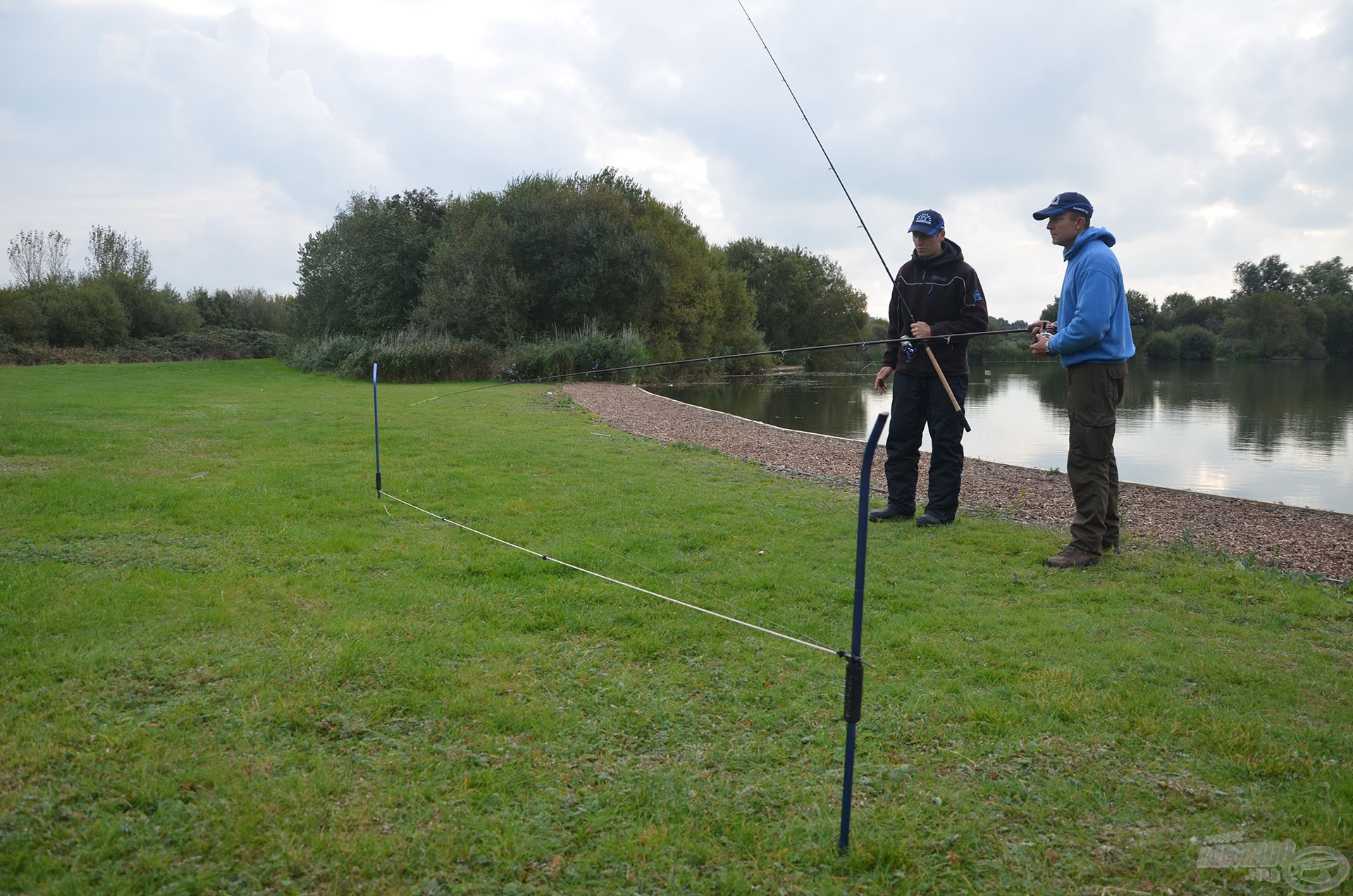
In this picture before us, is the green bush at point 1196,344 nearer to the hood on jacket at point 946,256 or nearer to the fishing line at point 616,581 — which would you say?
the hood on jacket at point 946,256

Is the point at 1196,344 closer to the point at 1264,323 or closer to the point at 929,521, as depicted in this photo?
the point at 1264,323

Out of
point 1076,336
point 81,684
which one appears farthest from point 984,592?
point 81,684

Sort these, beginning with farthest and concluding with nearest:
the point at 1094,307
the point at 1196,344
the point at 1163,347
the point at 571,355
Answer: the point at 1163,347, the point at 1196,344, the point at 571,355, the point at 1094,307

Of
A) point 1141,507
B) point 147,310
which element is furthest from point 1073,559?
point 147,310

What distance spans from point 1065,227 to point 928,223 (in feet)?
3.85

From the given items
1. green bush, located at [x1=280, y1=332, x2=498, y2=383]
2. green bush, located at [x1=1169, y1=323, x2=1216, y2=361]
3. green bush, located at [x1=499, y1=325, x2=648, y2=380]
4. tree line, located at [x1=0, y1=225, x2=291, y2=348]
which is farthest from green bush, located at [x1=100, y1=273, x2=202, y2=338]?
green bush, located at [x1=1169, y1=323, x2=1216, y2=361]

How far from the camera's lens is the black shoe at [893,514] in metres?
6.72

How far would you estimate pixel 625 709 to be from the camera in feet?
11.0

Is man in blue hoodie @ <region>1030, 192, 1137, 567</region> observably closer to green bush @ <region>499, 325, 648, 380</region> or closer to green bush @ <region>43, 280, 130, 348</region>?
green bush @ <region>499, 325, 648, 380</region>

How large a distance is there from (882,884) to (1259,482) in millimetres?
10175

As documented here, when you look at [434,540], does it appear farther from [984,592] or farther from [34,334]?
[34,334]

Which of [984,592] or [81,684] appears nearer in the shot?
[81,684]

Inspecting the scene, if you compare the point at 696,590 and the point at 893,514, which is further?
the point at 893,514

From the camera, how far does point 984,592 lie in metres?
4.86
